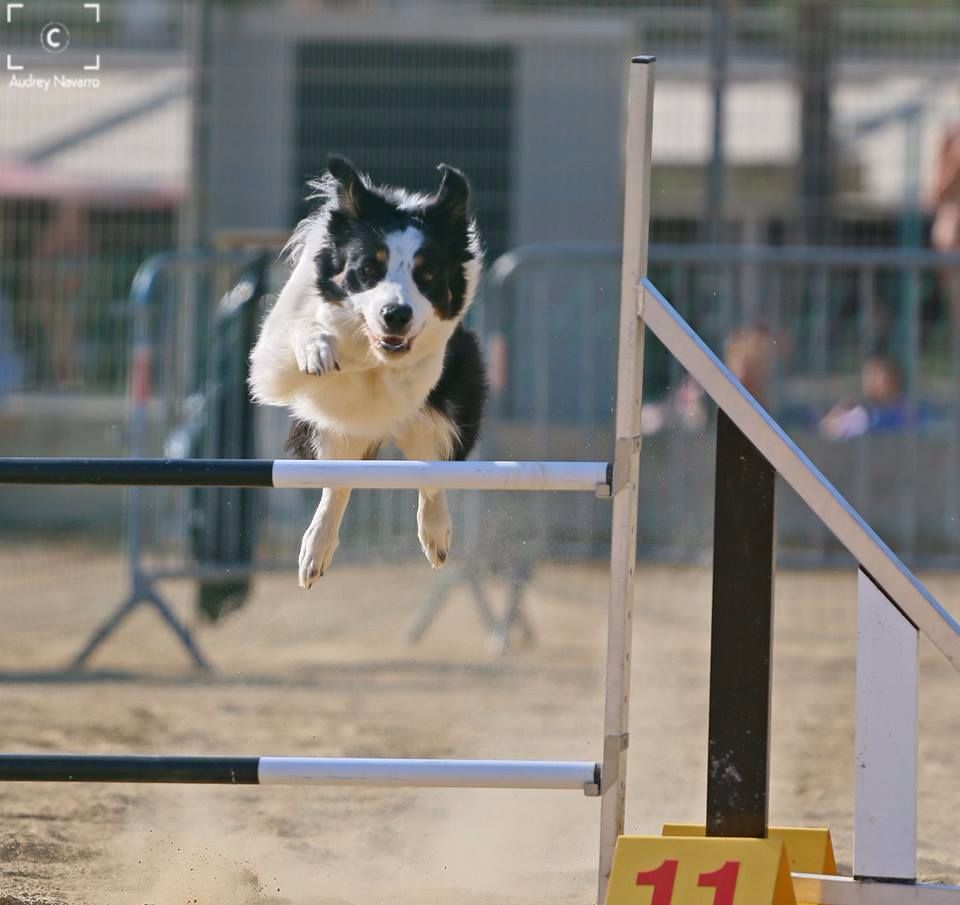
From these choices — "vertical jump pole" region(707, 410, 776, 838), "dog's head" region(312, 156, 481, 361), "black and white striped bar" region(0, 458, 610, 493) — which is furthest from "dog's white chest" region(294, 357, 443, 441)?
"vertical jump pole" region(707, 410, 776, 838)

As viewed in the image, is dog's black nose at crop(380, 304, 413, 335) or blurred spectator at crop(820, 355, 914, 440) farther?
blurred spectator at crop(820, 355, 914, 440)

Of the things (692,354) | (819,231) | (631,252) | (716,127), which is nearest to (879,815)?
(692,354)

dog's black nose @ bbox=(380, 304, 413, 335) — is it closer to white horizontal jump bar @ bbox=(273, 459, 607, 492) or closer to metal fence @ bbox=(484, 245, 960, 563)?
white horizontal jump bar @ bbox=(273, 459, 607, 492)

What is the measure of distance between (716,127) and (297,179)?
2576 millimetres

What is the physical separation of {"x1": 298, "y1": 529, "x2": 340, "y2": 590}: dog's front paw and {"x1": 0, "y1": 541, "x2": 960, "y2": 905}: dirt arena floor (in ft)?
2.24

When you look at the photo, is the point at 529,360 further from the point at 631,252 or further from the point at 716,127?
the point at 631,252

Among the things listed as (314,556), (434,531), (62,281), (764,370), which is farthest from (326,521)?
(62,281)

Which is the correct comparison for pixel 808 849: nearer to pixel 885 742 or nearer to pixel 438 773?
pixel 885 742

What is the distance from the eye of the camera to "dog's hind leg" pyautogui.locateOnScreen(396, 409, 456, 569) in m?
3.81

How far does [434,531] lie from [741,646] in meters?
1.10

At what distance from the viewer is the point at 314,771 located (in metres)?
2.92

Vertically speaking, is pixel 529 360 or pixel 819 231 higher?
pixel 819 231

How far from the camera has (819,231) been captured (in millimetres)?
9789

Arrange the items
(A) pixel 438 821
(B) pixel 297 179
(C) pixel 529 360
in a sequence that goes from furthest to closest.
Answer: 1. (B) pixel 297 179
2. (C) pixel 529 360
3. (A) pixel 438 821
